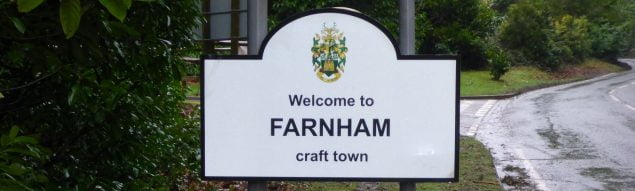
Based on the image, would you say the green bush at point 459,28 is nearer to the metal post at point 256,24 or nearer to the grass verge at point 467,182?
the grass verge at point 467,182

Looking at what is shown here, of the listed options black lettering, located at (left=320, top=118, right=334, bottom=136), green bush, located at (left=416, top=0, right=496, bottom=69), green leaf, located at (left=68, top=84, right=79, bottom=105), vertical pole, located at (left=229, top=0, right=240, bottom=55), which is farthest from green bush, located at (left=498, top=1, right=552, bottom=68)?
green leaf, located at (left=68, top=84, right=79, bottom=105)

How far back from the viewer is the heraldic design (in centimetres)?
348

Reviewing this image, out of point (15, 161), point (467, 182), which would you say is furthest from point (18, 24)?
point (467, 182)

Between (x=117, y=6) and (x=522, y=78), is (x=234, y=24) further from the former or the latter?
(x=522, y=78)

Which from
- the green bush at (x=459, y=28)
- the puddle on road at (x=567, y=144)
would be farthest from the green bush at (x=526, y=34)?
the puddle on road at (x=567, y=144)

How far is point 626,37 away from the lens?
189 ft

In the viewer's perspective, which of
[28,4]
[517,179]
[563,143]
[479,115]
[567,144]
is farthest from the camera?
[479,115]

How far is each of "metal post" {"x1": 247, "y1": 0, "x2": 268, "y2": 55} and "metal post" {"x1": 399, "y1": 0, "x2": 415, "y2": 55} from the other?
0.58 m

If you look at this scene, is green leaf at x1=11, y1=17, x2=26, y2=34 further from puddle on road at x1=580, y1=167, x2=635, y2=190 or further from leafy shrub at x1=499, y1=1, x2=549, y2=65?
leafy shrub at x1=499, y1=1, x2=549, y2=65

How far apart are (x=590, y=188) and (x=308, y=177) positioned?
658 cm

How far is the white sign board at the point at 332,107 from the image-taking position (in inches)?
138

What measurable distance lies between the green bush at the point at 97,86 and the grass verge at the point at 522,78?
2717 cm

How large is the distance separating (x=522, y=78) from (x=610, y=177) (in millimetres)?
29902

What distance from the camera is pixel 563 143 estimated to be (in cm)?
1439
